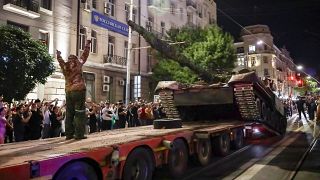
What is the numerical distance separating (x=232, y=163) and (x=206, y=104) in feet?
13.2

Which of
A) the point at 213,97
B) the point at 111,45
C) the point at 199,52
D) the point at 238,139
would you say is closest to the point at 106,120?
the point at 213,97

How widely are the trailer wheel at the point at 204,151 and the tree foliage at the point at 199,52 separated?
20.9 metres

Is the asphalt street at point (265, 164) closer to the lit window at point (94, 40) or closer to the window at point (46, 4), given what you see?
the window at point (46, 4)

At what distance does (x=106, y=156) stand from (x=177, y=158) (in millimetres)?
2984

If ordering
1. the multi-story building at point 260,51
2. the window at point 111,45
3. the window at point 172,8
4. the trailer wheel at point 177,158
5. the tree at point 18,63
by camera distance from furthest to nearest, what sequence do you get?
the multi-story building at point 260,51 < the window at point 172,8 < the window at point 111,45 < the tree at point 18,63 < the trailer wheel at point 177,158

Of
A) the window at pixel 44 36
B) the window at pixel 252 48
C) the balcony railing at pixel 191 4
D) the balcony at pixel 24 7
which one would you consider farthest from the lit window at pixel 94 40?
Answer: the window at pixel 252 48

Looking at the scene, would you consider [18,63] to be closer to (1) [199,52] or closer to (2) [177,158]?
(2) [177,158]

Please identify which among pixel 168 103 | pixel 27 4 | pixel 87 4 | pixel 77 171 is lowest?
pixel 77 171

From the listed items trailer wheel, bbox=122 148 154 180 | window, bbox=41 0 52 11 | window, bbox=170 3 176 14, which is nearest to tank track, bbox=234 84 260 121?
trailer wheel, bbox=122 148 154 180

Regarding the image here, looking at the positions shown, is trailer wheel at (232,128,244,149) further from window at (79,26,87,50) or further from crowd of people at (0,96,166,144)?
window at (79,26,87,50)

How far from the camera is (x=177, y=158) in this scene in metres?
8.79

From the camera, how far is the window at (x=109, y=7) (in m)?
29.0

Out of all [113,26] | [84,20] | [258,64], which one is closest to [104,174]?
[113,26]

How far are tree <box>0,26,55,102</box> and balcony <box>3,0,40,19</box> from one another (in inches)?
155
